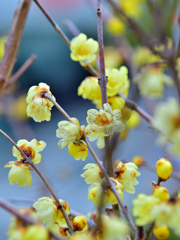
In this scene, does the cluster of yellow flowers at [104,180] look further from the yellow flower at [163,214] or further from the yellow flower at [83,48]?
the yellow flower at [83,48]

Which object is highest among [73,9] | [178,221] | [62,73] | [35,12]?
[178,221]

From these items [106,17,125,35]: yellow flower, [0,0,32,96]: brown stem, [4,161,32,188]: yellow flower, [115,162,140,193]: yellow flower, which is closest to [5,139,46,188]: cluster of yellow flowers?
[4,161,32,188]: yellow flower

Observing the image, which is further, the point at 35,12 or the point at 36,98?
the point at 35,12

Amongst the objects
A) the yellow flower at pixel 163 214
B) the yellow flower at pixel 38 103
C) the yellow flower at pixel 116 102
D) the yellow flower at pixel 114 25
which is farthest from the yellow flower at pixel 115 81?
the yellow flower at pixel 114 25

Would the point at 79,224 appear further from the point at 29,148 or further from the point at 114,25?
the point at 114,25

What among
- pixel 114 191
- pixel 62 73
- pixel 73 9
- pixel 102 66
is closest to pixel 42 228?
pixel 114 191

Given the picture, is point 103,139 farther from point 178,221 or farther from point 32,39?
point 32,39

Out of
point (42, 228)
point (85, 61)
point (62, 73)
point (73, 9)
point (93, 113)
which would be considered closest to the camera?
point (42, 228)
